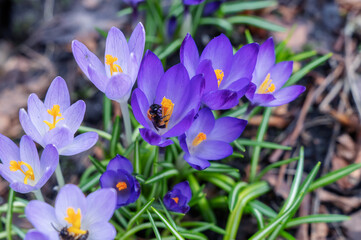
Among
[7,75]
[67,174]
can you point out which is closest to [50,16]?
[7,75]

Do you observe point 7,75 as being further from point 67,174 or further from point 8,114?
point 67,174

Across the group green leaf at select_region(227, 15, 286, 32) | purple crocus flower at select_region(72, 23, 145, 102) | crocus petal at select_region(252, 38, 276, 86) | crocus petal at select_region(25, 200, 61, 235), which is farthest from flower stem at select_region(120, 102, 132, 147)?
green leaf at select_region(227, 15, 286, 32)

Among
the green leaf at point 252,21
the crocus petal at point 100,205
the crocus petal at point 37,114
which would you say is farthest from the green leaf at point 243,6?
the crocus petal at point 100,205

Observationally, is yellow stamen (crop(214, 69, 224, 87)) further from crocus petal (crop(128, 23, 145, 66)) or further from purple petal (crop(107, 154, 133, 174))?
purple petal (crop(107, 154, 133, 174))

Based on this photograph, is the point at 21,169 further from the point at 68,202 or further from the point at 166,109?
the point at 166,109

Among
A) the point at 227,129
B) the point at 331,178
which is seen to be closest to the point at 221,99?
the point at 227,129

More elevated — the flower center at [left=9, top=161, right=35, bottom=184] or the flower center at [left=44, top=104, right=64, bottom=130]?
the flower center at [left=44, top=104, right=64, bottom=130]
